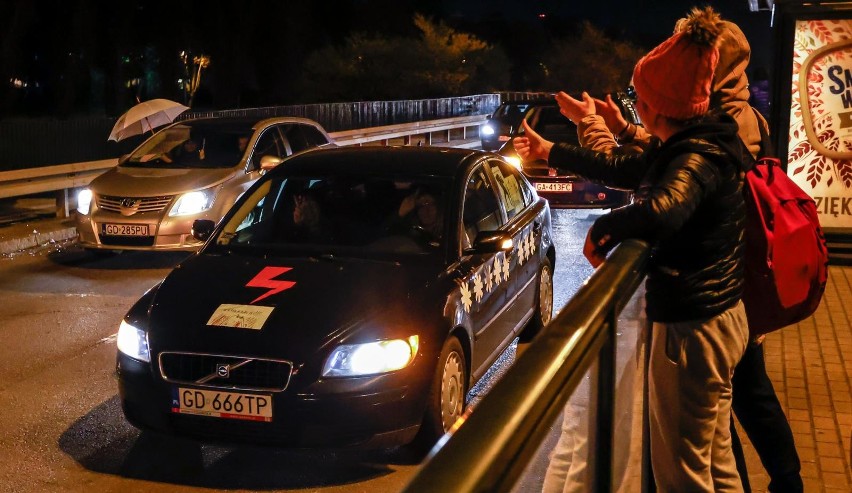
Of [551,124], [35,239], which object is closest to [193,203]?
[35,239]

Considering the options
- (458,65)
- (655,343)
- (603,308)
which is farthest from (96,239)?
(458,65)

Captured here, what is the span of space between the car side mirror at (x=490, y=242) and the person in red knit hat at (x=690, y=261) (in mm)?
2729

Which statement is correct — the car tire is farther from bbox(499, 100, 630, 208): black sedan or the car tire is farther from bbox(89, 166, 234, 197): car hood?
bbox(499, 100, 630, 208): black sedan

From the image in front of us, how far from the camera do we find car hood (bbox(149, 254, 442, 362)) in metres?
5.24

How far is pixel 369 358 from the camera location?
525 cm

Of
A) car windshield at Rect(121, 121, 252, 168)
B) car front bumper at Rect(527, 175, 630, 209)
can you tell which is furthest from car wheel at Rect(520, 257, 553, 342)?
car front bumper at Rect(527, 175, 630, 209)

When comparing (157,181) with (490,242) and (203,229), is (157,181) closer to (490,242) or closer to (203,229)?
(203,229)

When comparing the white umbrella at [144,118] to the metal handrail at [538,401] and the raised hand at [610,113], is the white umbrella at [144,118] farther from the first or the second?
the metal handrail at [538,401]

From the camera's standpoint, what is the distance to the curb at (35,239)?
1292 centimetres

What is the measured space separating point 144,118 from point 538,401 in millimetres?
14197

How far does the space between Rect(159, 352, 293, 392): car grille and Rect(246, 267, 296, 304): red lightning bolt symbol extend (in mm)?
435

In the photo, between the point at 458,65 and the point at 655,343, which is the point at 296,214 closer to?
the point at 655,343

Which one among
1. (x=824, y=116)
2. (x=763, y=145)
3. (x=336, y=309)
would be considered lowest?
(x=336, y=309)

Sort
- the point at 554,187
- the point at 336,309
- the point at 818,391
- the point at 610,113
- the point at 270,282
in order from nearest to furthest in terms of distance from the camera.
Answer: the point at 610,113, the point at 336,309, the point at 270,282, the point at 818,391, the point at 554,187
